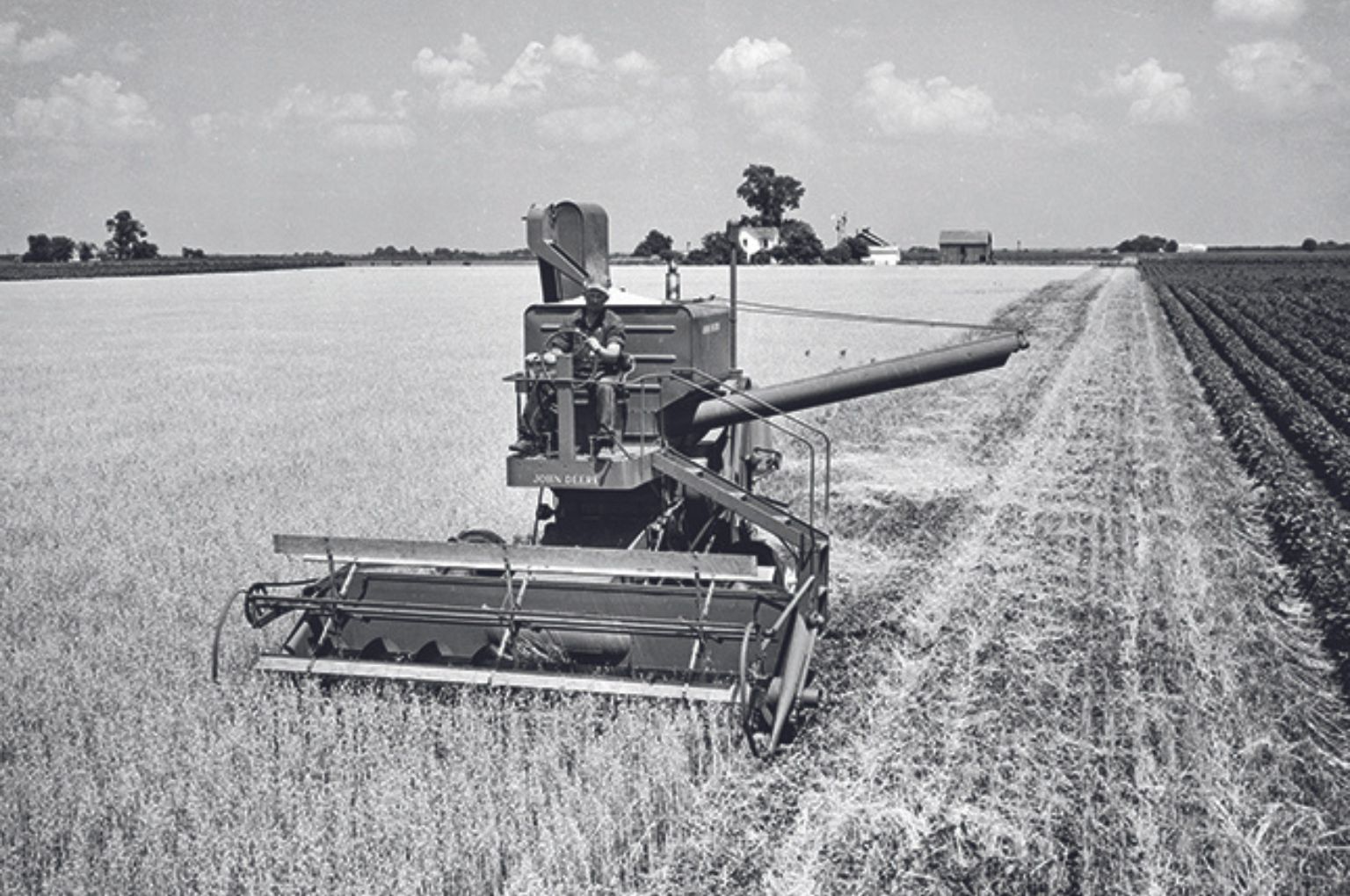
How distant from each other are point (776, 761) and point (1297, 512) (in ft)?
23.9

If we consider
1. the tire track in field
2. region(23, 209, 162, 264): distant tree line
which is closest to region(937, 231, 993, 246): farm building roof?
region(23, 209, 162, 264): distant tree line

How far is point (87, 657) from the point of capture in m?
7.43

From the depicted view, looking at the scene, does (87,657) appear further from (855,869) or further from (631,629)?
(855,869)

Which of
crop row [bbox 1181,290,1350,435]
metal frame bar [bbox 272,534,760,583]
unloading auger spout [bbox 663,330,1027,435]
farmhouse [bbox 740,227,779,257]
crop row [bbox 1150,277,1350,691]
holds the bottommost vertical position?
crop row [bbox 1150,277,1350,691]

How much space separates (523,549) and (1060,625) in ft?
12.9

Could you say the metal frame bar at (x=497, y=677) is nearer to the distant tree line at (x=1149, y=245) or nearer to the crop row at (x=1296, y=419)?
the crop row at (x=1296, y=419)

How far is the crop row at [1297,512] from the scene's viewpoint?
8.55 m

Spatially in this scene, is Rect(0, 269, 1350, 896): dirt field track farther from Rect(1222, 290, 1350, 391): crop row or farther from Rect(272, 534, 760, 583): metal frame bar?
Rect(1222, 290, 1350, 391): crop row

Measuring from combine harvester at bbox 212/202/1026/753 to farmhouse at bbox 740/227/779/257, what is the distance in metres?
0.31

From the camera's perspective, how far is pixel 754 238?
9.13 meters

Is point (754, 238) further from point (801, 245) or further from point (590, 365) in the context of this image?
point (801, 245)

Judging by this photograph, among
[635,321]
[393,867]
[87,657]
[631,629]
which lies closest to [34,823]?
[393,867]

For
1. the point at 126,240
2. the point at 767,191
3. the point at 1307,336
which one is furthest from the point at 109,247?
the point at 1307,336

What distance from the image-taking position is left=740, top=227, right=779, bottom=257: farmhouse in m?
9.11
